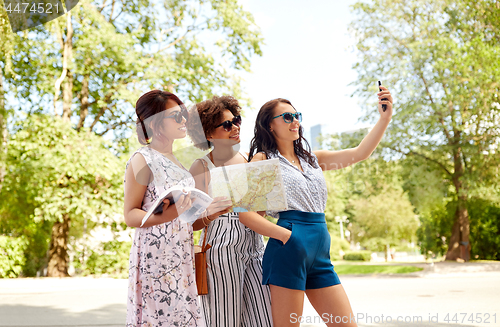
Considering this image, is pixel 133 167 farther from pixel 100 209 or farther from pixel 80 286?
pixel 100 209

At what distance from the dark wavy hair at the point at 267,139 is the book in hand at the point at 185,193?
2.22 ft

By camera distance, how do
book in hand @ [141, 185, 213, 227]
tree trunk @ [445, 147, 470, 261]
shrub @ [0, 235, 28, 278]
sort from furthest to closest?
tree trunk @ [445, 147, 470, 261], shrub @ [0, 235, 28, 278], book in hand @ [141, 185, 213, 227]

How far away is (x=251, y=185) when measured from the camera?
2.22 meters

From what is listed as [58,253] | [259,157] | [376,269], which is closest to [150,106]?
[259,157]

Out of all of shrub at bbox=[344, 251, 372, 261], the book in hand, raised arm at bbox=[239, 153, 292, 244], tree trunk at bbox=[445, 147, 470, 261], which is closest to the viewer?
the book in hand

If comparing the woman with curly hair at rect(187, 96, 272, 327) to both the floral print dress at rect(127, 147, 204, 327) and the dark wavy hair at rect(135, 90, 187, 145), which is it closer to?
the floral print dress at rect(127, 147, 204, 327)

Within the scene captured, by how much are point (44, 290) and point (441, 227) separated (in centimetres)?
1730

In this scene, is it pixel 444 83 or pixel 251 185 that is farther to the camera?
pixel 444 83

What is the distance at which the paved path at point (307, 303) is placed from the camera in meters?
7.02

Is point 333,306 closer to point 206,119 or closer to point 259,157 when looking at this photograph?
point 259,157

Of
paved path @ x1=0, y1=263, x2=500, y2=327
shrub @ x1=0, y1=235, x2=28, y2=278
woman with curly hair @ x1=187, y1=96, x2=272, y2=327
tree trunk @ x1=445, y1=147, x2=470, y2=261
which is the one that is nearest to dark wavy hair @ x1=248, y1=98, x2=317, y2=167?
woman with curly hair @ x1=187, y1=96, x2=272, y2=327

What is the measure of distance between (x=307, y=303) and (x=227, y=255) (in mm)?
7548

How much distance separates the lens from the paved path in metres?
7.02

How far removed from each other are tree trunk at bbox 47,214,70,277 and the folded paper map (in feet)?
Result: 47.5
